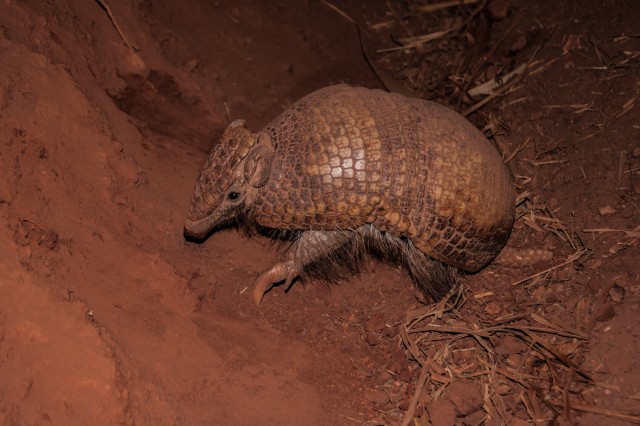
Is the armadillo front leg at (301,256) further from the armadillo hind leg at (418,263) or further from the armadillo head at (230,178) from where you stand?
the armadillo head at (230,178)

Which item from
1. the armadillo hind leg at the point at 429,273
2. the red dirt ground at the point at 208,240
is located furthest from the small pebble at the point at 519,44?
the armadillo hind leg at the point at 429,273

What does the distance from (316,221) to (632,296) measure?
2.48m

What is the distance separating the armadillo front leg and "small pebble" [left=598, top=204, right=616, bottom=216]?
7.10 ft

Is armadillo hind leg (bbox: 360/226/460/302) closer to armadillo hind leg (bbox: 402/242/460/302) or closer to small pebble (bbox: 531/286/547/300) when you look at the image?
armadillo hind leg (bbox: 402/242/460/302)

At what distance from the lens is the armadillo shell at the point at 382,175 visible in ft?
13.5

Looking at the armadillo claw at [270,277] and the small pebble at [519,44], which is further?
the small pebble at [519,44]

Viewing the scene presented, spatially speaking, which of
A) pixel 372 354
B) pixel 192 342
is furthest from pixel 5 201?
pixel 372 354

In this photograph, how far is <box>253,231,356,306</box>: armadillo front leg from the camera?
4535mm

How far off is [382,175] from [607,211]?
207cm

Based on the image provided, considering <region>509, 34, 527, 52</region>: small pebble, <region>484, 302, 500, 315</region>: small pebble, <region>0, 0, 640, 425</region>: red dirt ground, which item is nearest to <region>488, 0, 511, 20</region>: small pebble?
<region>0, 0, 640, 425</region>: red dirt ground

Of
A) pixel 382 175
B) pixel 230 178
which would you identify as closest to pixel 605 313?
pixel 382 175

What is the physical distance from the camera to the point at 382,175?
4.11m

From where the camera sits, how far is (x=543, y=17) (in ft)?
20.6

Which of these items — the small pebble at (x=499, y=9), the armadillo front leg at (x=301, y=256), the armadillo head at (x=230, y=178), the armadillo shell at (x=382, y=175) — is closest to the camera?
the armadillo shell at (x=382, y=175)
